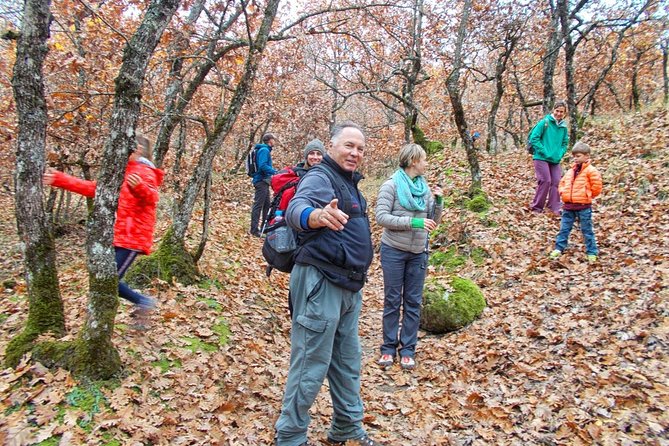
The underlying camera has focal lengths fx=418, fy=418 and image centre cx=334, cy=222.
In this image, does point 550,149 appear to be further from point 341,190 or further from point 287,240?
point 287,240

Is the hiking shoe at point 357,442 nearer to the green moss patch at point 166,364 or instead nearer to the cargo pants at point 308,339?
the cargo pants at point 308,339

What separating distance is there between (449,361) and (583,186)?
394cm

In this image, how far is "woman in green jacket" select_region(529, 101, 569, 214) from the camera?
352 inches

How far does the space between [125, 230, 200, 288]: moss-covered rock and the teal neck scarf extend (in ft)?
12.0

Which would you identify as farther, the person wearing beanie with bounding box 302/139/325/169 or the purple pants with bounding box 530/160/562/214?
the purple pants with bounding box 530/160/562/214

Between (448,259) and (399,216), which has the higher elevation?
(399,216)

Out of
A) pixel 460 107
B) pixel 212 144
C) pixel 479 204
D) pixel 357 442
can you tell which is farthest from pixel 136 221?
pixel 460 107

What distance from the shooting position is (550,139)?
8977mm

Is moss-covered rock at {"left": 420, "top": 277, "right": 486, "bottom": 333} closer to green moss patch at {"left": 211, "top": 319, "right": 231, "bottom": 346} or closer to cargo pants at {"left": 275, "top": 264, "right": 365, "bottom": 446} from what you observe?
green moss patch at {"left": 211, "top": 319, "right": 231, "bottom": 346}

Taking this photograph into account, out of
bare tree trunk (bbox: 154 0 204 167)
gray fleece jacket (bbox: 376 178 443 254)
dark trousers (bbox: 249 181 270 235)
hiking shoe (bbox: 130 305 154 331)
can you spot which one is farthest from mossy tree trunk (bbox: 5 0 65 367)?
dark trousers (bbox: 249 181 270 235)

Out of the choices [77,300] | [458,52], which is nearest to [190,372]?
[77,300]

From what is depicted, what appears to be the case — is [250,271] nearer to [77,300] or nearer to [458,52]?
[77,300]

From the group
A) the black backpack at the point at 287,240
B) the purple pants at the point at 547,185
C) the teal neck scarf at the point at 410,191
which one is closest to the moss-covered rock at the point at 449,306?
the teal neck scarf at the point at 410,191

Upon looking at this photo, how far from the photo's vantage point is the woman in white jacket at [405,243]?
5.08 metres
